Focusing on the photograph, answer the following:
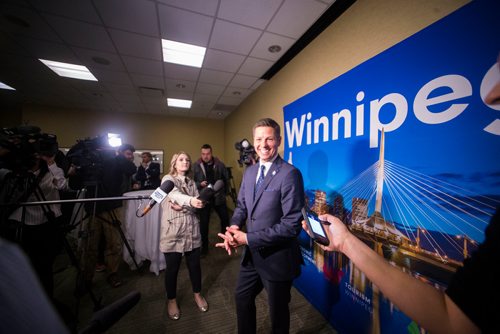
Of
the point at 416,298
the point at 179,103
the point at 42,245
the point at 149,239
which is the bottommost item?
the point at 149,239

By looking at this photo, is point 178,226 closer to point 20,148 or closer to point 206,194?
point 206,194

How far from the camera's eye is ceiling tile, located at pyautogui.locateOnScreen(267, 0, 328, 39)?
78.2 inches

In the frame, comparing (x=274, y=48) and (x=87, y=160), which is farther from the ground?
(x=274, y=48)

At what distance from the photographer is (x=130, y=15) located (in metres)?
2.22

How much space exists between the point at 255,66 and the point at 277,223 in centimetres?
291

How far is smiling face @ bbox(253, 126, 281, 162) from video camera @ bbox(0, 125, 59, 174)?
188 centimetres

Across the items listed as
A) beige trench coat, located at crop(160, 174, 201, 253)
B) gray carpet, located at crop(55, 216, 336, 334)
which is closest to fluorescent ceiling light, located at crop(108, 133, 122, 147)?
gray carpet, located at crop(55, 216, 336, 334)

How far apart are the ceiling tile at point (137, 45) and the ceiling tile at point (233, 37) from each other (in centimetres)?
84

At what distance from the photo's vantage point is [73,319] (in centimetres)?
174

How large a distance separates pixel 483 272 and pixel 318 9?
251 centimetres

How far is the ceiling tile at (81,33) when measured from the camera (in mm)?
2352

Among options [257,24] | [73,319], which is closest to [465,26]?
[257,24]

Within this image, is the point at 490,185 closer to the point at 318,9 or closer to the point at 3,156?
the point at 318,9

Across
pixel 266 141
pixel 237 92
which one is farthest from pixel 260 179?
pixel 237 92
